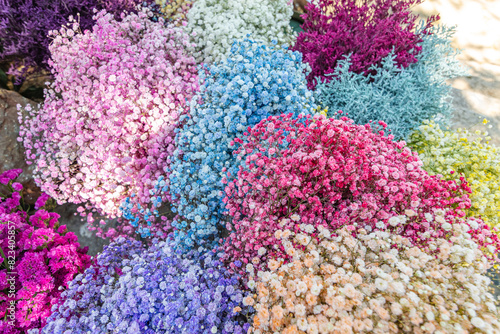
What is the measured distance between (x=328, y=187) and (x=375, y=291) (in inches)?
33.5

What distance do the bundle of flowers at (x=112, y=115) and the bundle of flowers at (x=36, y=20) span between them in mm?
835

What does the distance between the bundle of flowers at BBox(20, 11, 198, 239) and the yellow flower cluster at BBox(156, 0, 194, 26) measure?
0.98m

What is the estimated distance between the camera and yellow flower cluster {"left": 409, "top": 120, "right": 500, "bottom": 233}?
3.36 meters

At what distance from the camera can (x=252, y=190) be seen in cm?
281

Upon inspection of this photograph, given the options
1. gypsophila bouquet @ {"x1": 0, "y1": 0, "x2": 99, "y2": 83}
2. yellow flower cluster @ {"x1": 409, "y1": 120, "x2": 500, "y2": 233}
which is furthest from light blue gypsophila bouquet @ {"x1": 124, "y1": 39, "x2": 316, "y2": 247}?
gypsophila bouquet @ {"x1": 0, "y1": 0, "x2": 99, "y2": 83}

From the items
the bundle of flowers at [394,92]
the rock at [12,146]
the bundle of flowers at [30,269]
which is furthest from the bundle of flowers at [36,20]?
the bundle of flowers at [394,92]

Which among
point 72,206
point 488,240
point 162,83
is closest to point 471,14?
point 488,240

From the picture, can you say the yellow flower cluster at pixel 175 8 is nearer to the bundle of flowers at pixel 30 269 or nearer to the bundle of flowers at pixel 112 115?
the bundle of flowers at pixel 112 115

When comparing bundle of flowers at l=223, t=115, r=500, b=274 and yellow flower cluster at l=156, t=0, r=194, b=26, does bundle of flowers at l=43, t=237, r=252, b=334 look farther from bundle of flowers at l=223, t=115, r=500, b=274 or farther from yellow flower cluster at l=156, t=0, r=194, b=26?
yellow flower cluster at l=156, t=0, r=194, b=26

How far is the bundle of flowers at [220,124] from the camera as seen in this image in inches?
121

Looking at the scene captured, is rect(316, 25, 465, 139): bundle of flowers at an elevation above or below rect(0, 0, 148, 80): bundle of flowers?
above

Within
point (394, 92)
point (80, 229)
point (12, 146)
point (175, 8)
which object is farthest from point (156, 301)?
point (175, 8)

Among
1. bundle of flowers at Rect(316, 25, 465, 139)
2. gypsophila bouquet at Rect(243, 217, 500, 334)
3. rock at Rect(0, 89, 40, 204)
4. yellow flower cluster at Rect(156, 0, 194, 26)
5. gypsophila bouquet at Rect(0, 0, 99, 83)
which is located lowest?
rock at Rect(0, 89, 40, 204)

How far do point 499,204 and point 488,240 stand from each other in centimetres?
120
